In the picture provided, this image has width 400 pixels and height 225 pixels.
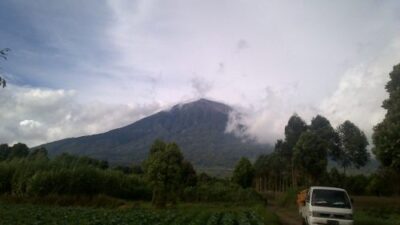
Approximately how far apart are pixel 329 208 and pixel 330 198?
741mm

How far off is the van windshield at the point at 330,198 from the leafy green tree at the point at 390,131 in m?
5.87

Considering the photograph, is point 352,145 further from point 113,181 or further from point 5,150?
point 5,150

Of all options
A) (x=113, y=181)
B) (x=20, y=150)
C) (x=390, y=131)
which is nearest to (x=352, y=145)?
(x=113, y=181)

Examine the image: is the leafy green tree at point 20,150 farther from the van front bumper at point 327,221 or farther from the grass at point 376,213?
the van front bumper at point 327,221

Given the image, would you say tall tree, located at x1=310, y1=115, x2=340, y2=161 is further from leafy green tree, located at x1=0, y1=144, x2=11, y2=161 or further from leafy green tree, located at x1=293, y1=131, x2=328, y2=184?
leafy green tree, located at x1=0, y1=144, x2=11, y2=161

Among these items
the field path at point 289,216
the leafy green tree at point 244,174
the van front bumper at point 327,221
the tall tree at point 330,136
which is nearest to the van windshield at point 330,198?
the van front bumper at point 327,221

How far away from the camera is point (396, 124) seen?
81.6 feet

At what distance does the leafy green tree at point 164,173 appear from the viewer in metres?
48.6

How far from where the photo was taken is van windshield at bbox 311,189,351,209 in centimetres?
2003

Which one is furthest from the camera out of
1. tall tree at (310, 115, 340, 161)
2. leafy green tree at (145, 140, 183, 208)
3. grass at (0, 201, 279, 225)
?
tall tree at (310, 115, 340, 161)

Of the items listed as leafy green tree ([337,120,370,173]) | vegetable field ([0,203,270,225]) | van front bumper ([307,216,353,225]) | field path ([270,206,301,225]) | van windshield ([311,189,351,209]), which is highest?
leafy green tree ([337,120,370,173])

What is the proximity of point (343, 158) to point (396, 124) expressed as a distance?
3950 centimetres

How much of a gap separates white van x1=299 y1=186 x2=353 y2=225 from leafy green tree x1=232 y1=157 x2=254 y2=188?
66.5 meters

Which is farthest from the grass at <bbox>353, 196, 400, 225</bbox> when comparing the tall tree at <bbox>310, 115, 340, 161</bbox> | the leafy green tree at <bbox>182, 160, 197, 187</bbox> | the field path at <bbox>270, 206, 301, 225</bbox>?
the leafy green tree at <bbox>182, 160, 197, 187</bbox>
